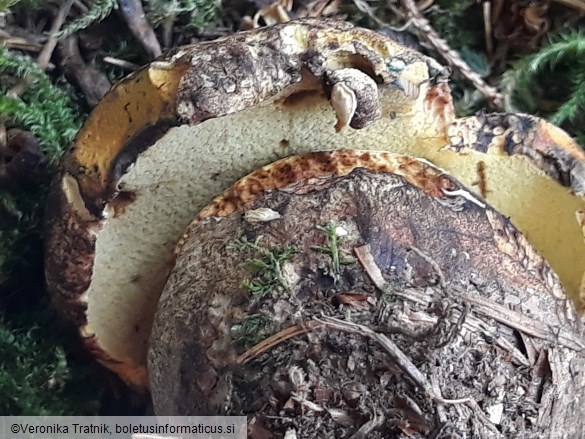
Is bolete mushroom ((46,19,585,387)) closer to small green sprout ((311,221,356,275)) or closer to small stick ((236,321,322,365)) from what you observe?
small green sprout ((311,221,356,275))

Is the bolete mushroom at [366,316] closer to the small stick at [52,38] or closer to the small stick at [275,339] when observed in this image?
the small stick at [275,339]

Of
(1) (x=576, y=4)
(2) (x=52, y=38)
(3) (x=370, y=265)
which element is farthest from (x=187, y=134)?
(1) (x=576, y=4)

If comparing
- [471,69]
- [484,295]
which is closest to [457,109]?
[471,69]

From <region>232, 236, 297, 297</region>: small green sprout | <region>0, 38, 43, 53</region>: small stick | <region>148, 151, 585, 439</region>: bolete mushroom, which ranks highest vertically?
<region>0, 38, 43, 53</region>: small stick

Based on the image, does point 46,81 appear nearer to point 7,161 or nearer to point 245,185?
point 7,161

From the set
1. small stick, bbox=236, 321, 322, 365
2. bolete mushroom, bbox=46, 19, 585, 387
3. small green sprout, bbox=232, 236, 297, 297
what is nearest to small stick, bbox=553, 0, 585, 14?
bolete mushroom, bbox=46, 19, 585, 387
